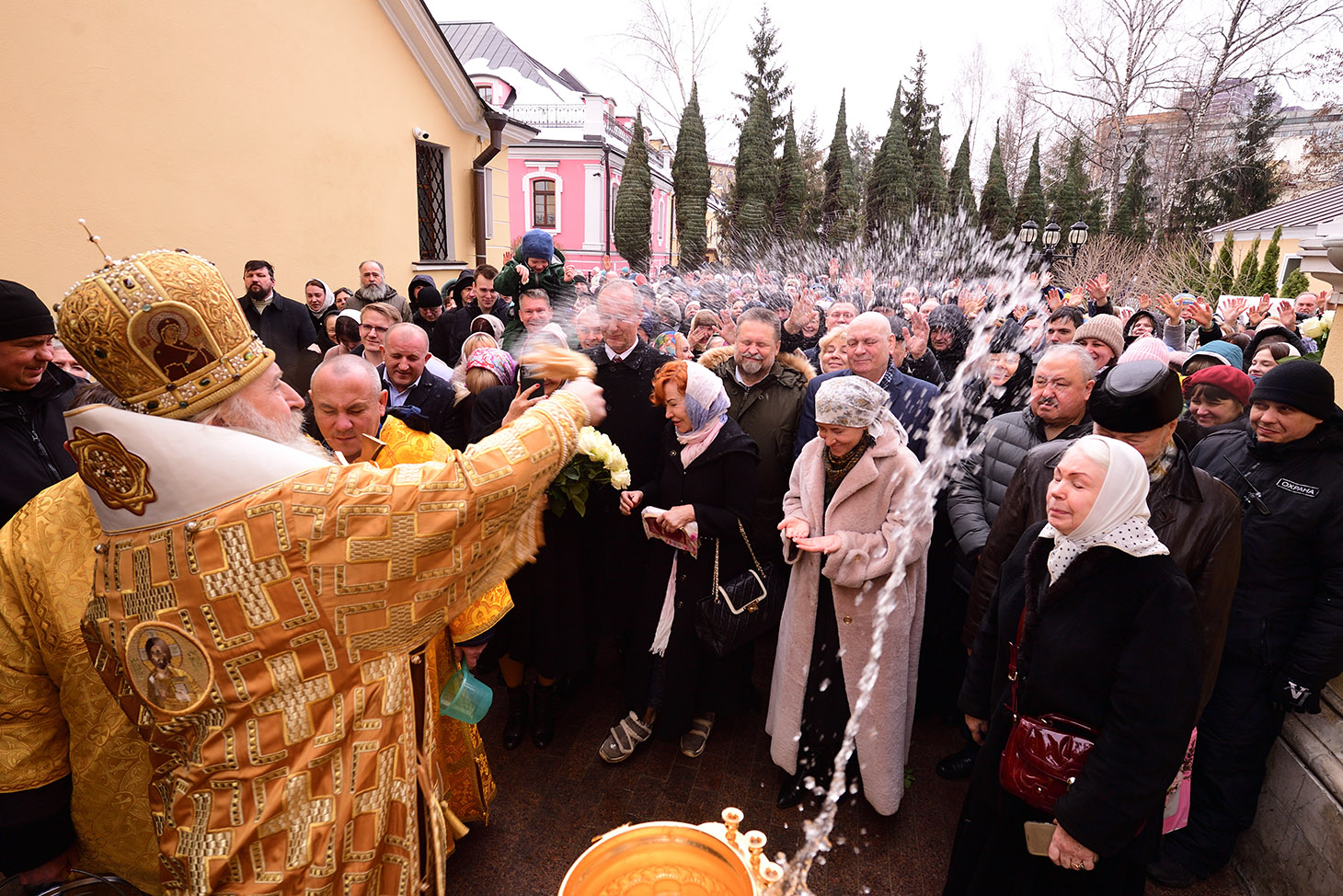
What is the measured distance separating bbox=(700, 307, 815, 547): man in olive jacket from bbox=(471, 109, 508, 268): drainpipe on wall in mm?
11035

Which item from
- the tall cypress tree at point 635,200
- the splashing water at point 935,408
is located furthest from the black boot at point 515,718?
the tall cypress tree at point 635,200

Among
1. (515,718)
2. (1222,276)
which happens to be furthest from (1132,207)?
(515,718)

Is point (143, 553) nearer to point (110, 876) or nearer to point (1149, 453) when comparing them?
point (110, 876)

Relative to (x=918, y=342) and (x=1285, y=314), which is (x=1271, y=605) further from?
(x=1285, y=314)

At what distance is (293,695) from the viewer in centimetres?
161

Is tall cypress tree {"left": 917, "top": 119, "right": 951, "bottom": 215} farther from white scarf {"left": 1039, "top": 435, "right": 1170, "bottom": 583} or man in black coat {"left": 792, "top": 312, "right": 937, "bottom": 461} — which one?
white scarf {"left": 1039, "top": 435, "right": 1170, "bottom": 583}

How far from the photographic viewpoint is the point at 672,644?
13.2ft

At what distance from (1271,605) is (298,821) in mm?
3910

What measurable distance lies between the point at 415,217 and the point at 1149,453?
43.5 feet

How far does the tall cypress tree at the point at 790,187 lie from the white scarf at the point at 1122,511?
34.4 meters

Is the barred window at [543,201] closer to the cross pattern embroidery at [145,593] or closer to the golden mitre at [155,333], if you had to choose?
the golden mitre at [155,333]

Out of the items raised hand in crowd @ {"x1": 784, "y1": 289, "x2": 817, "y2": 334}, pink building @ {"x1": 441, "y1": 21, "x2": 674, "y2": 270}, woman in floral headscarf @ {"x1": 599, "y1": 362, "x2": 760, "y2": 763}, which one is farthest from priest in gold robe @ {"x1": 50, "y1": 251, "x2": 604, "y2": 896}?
pink building @ {"x1": 441, "y1": 21, "x2": 674, "y2": 270}

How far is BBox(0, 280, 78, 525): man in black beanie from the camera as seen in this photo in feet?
9.60

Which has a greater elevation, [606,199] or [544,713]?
[606,199]
